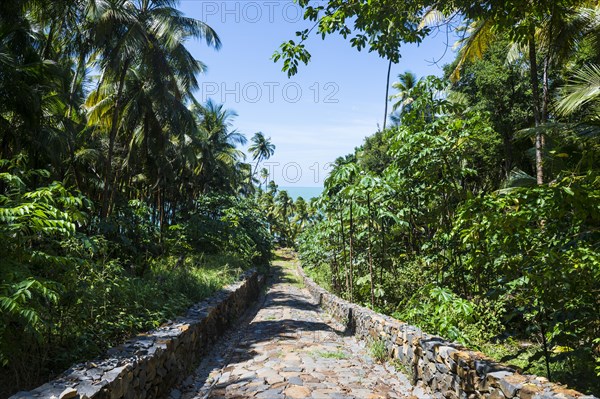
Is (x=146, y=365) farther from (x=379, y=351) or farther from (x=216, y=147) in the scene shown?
(x=216, y=147)

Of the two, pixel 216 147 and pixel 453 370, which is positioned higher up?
pixel 216 147

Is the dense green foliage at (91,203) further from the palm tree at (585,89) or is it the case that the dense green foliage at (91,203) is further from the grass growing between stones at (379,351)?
the palm tree at (585,89)

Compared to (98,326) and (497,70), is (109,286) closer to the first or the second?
(98,326)

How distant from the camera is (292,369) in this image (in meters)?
5.82

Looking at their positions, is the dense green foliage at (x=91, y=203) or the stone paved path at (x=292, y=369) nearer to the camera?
the dense green foliage at (x=91, y=203)

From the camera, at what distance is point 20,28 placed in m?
9.36

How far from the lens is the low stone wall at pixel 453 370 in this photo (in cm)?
321

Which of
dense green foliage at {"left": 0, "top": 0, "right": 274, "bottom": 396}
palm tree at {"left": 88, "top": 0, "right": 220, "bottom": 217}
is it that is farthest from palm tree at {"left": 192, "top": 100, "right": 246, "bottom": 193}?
palm tree at {"left": 88, "top": 0, "right": 220, "bottom": 217}

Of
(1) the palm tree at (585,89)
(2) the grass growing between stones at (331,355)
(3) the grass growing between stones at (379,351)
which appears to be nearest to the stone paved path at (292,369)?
(2) the grass growing between stones at (331,355)

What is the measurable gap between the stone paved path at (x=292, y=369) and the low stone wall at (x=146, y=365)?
25cm

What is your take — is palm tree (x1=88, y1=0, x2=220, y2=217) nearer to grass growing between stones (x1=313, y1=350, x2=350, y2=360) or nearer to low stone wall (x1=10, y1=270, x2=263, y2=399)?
low stone wall (x1=10, y1=270, x2=263, y2=399)

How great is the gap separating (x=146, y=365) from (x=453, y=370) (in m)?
3.23

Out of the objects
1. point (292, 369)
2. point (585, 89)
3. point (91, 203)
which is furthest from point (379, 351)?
point (585, 89)

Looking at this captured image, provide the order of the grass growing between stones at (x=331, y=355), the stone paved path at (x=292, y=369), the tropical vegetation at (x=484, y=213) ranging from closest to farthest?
the tropical vegetation at (x=484, y=213) < the stone paved path at (x=292, y=369) < the grass growing between stones at (x=331, y=355)
